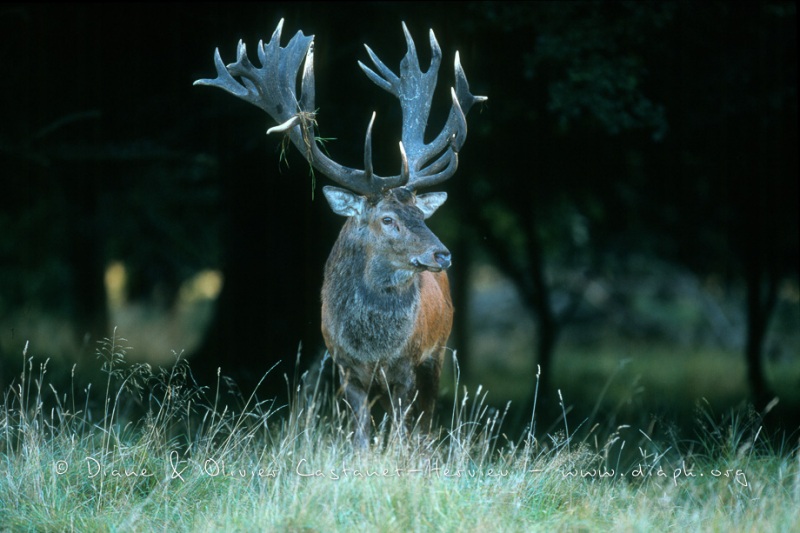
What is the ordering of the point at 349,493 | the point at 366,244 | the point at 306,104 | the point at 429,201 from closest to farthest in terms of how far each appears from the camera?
the point at 349,493 < the point at 306,104 < the point at 366,244 < the point at 429,201

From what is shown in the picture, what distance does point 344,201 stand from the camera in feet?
21.8

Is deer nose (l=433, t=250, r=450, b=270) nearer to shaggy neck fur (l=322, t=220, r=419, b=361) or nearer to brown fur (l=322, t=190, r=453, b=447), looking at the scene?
brown fur (l=322, t=190, r=453, b=447)

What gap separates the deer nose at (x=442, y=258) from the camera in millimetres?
6090

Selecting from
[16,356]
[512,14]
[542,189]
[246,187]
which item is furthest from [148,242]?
→ [512,14]

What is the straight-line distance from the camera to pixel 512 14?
8.05 m

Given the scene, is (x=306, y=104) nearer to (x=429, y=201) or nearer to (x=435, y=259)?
(x=429, y=201)

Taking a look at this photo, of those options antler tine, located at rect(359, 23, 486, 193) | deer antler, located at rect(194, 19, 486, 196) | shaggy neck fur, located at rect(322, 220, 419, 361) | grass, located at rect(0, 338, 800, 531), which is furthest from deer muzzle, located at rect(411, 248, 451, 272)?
grass, located at rect(0, 338, 800, 531)

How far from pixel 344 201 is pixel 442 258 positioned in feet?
3.01

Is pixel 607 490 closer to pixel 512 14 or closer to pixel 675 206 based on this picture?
pixel 512 14

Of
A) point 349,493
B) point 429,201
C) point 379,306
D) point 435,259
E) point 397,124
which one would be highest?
point 397,124

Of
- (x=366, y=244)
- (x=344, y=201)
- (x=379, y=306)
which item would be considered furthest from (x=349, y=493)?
(x=344, y=201)

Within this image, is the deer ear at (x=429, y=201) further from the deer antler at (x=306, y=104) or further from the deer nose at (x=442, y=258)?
the deer nose at (x=442, y=258)

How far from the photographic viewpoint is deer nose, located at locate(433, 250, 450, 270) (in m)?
6.09

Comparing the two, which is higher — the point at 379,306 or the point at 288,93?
the point at 288,93
